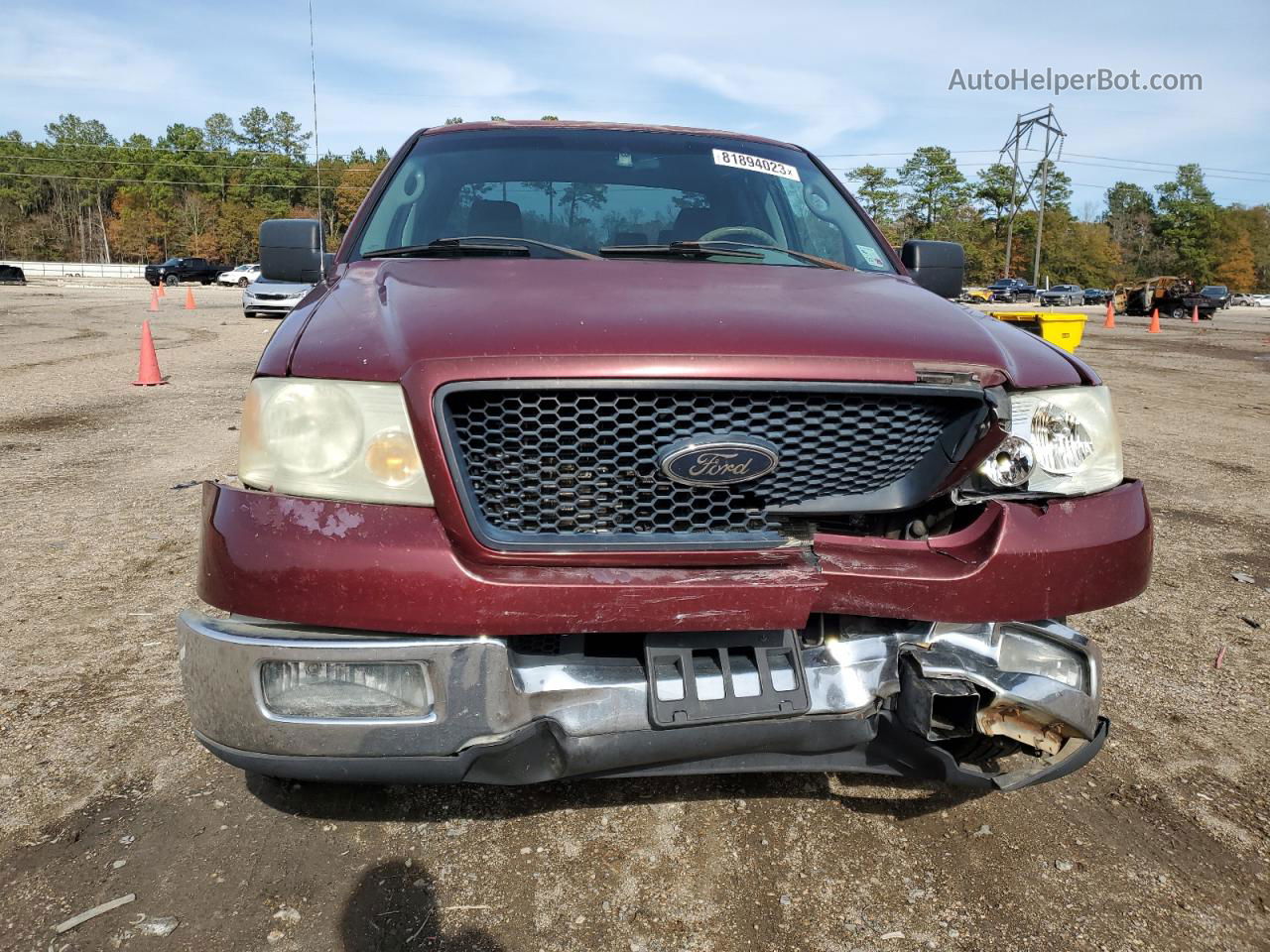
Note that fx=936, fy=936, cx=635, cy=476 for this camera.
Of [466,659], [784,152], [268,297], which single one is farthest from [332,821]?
[268,297]

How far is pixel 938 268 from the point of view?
3.26 meters

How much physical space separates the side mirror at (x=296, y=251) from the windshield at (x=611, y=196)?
270 mm

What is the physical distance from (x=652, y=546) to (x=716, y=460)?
21 centimetres

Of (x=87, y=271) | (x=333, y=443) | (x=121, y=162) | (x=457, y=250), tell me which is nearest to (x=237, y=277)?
(x=87, y=271)

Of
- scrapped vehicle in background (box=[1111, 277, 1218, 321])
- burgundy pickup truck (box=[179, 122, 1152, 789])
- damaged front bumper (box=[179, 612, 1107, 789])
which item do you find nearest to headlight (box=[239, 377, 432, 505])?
burgundy pickup truck (box=[179, 122, 1152, 789])

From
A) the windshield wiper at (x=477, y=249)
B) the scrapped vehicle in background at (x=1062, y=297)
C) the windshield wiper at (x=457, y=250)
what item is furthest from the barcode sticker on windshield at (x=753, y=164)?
the scrapped vehicle in background at (x=1062, y=297)

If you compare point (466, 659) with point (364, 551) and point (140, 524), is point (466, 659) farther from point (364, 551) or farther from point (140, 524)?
point (140, 524)

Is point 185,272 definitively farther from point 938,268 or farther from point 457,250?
point 938,268

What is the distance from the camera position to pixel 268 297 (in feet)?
71.3

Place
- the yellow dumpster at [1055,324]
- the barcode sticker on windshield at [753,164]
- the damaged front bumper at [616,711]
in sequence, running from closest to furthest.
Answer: the damaged front bumper at [616,711] < the barcode sticker on windshield at [753,164] < the yellow dumpster at [1055,324]

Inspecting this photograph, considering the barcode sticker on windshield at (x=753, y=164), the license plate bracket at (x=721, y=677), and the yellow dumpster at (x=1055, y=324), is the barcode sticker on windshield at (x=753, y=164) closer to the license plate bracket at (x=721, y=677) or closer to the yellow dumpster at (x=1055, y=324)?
the license plate bracket at (x=721, y=677)

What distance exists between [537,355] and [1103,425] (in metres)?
1.30

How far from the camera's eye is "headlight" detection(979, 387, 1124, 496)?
201cm

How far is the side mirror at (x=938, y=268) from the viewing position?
10.7 ft
